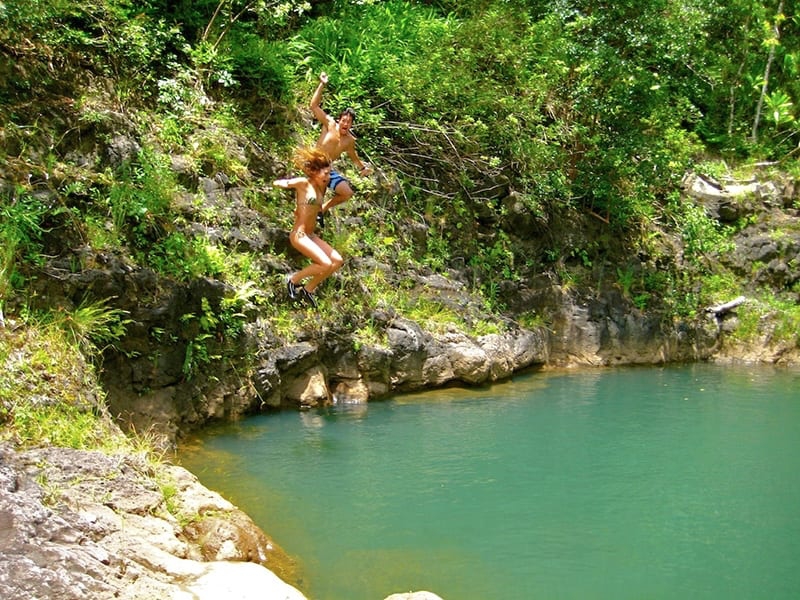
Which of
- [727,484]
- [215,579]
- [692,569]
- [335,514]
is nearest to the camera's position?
[215,579]

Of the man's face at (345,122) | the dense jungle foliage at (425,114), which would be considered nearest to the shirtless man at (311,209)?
the man's face at (345,122)

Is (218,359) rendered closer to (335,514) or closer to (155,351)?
(155,351)

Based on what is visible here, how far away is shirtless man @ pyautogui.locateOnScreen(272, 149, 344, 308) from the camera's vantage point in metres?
8.08

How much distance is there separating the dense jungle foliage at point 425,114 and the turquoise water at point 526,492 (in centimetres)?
206

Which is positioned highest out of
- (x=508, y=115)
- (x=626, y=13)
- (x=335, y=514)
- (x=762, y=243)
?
(x=626, y=13)

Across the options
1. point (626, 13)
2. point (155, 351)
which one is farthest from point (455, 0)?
point (155, 351)

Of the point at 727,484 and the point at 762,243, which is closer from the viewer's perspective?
the point at 727,484

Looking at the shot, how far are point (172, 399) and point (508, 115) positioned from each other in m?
7.45

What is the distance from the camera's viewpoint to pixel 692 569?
5395 millimetres

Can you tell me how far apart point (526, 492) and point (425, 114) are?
767 centimetres

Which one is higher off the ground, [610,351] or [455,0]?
[455,0]

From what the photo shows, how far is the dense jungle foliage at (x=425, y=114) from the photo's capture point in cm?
880

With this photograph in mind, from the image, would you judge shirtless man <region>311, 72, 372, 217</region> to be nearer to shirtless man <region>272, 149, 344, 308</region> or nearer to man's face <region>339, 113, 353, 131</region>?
man's face <region>339, 113, 353, 131</region>

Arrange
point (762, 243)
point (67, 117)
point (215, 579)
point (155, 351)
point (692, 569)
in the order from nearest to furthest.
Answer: point (215, 579) < point (692, 569) < point (155, 351) < point (67, 117) < point (762, 243)
